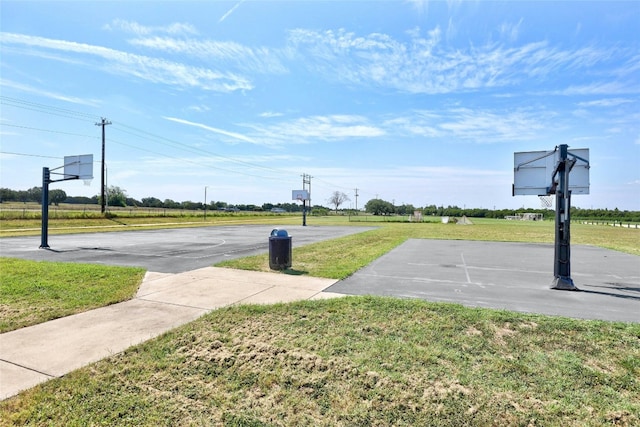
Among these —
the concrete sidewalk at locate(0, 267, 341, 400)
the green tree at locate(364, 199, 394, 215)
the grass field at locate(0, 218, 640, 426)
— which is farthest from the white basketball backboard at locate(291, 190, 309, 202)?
the green tree at locate(364, 199, 394, 215)

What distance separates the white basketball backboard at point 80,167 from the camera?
16.1m

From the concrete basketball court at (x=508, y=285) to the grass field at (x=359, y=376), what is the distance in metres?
1.24

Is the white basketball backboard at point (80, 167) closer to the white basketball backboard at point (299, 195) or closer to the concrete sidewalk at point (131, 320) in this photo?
the concrete sidewalk at point (131, 320)

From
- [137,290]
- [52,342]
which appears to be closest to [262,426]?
[52,342]

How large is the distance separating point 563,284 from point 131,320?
29.2ft

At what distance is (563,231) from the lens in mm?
8266

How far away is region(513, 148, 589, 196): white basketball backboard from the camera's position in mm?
9172

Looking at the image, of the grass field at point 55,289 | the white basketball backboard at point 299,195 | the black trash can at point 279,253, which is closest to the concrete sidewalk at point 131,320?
the grass field at point 55,289

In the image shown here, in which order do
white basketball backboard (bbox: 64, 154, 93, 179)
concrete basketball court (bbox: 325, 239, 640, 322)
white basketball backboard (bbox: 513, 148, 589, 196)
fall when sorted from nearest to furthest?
concrete basketball court (bbox: 325, 239, 640, 322)
white basketball backboard (bbox: 513, 148, 589, 196)
white basketball backboard (bbox: 64, 154, 93, 179)

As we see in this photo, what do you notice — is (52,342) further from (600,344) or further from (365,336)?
(600,344)

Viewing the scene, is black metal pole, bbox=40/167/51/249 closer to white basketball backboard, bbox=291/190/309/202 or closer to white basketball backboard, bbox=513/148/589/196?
white basketball backboard, bbox=513/148/589/196

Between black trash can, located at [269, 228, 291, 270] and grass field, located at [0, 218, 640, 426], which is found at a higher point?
black trash can, located at [269, 228, 291, 270]

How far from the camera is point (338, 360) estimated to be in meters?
3.86

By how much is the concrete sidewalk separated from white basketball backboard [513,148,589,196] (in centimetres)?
644
